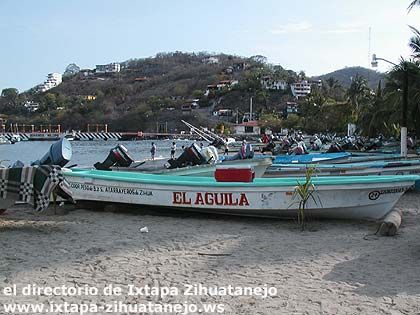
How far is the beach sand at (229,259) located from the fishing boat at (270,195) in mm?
269

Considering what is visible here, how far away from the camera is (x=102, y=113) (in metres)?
167

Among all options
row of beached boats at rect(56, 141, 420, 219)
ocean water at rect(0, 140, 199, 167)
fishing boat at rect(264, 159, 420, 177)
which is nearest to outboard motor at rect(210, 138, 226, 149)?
ocean water at rect(0, 140, 199, 167)

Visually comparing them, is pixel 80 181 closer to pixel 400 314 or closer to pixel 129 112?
pixel 400 314

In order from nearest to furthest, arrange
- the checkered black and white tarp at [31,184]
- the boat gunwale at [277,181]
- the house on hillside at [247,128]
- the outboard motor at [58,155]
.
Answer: the checkered black and white tarp at [31,184]
the boat gunwale at [277,181]
the outboard motor at [58,155]
the house on hillside at [247,128]

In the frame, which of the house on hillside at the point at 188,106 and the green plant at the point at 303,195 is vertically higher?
the house on hillside at the point at 188,106

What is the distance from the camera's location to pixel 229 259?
259 inches

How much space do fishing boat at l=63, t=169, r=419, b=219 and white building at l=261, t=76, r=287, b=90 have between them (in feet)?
480

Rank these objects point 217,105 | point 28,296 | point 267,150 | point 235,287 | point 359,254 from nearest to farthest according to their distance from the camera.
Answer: point 28,296
point 235,287
point 359,254
point 267,150
point 217,105

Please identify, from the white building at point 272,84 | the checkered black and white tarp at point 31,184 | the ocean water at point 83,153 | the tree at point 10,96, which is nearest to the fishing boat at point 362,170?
the checkered black and white tarp at point 31,184

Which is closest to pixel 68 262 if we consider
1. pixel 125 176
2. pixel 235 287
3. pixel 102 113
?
pixel 235 287

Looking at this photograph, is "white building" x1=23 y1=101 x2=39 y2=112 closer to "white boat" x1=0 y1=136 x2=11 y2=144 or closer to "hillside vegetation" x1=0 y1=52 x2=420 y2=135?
"hillside vegetation" x1=0 y1=52 x2=420 y2=135

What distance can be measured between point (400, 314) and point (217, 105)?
15559 cm

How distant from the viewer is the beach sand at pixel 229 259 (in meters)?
4.99

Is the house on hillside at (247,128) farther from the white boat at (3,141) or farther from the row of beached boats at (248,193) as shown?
the row of beached boats at (248,193)
